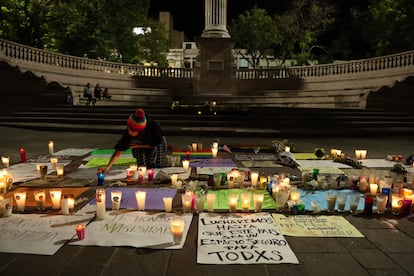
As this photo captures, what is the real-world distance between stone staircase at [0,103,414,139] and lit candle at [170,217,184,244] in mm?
10309

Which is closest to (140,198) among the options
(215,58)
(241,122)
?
(241,122)

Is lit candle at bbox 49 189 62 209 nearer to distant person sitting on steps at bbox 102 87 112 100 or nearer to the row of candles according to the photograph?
the row of candles

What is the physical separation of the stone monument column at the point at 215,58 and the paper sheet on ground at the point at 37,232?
20698 mm

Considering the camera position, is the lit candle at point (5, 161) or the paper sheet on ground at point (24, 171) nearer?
the paper sheet on ground at point (24, 171)

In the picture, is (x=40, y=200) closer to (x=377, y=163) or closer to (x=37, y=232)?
(x=37, y=232)

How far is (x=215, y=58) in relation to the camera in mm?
24625

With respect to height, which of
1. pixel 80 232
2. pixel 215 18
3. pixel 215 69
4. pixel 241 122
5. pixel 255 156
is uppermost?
pixel 215 18

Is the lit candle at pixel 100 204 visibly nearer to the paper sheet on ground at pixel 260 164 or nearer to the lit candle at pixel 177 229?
the lit candle at pixel 177 229

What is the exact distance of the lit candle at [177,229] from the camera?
378 centimetres

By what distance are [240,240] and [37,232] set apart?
82.6 inches

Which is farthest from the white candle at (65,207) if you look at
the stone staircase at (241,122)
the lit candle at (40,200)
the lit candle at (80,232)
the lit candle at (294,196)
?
the stone staircase at (241,122)

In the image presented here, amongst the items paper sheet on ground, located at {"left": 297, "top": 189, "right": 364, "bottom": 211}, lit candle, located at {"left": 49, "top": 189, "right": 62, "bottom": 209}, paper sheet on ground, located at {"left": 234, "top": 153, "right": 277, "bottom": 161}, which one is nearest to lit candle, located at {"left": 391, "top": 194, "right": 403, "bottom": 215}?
paper sheet on ground, located at {"left": 297, "top": 189, "right": 364, "bottom": 211}

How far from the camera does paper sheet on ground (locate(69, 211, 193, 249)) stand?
387cm

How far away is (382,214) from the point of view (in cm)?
484
